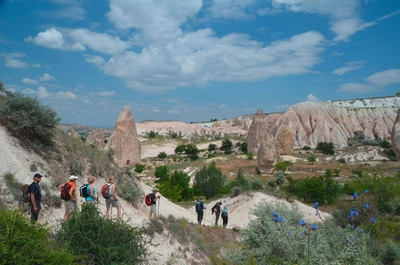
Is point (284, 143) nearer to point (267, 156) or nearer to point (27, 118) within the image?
point (267, 156)

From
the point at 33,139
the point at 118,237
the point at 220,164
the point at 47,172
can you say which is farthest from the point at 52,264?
the point at 220,164

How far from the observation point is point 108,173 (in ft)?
35.6

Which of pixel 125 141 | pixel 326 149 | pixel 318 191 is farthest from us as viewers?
pixel 326 149

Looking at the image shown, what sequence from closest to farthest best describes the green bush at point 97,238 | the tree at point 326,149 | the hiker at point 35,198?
1. the green bush at point 97,238
2. the hiker at point 35,198
3. the tree at point 326,149

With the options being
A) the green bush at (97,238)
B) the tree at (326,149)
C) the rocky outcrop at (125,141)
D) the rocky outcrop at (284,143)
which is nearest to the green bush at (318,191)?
the rocky outcrop at (125,141)

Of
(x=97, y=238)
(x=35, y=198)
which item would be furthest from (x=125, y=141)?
(x=97, y=238)

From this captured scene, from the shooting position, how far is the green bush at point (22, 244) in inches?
131

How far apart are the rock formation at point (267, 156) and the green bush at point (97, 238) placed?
2178 centimetres

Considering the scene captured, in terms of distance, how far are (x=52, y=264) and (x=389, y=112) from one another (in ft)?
235

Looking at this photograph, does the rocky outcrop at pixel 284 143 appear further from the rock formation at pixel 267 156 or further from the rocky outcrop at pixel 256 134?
the rock formation at pixel 267 156

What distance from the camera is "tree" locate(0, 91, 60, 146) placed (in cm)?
845

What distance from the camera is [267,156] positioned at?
25906 millimetres

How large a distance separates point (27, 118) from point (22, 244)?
584cm

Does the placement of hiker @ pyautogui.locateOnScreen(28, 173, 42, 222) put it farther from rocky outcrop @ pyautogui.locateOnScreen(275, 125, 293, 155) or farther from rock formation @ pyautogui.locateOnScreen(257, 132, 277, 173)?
rocky outcrop @ pyautogui.locateOnScreen(275, 125, 293, 155)
